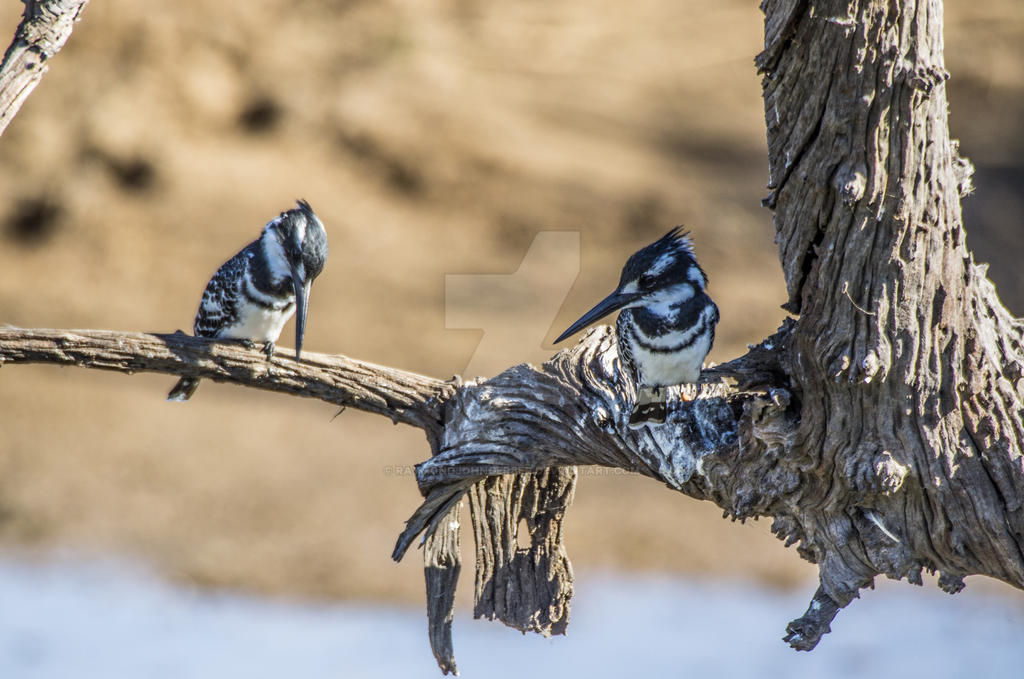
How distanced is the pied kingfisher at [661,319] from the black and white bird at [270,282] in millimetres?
799

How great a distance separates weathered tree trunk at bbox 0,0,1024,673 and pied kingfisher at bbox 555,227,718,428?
83mm

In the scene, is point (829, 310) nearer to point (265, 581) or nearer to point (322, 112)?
point (265, 581)

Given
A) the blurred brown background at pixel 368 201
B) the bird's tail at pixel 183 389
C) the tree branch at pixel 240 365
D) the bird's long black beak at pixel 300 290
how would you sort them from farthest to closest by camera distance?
the blurred brown background at pixel 368 201 → the bird's tail at pixel 183 389 → the bird's long black beak at pixel 300 290 → the tree branch at pixel 240 365

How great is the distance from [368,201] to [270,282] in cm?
484

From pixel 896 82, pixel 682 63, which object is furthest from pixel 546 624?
pixel 682 63

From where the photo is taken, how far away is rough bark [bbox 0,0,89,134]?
2.67 meters

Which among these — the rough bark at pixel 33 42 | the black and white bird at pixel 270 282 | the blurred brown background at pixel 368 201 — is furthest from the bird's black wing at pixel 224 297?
the blurred brown background at pixel 368 201

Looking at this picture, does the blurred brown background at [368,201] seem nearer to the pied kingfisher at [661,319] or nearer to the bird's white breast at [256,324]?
the bird's white breast at [256,324]

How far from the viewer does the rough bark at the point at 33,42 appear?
2672 millimetres

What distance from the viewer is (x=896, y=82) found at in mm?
2086

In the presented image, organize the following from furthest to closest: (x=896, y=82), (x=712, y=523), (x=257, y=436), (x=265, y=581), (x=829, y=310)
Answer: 1. (x=257, y=436)
2. (x=712, y=523)
3. (x=265, y=581)
4. (x=829, y=310)
5. (x=896, y=82)

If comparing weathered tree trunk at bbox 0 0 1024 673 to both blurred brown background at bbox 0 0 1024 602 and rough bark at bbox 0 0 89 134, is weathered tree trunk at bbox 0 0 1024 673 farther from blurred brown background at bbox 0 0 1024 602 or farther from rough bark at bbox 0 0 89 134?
blurred brown background at bbox 0 0 1024 602

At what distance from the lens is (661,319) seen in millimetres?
2914

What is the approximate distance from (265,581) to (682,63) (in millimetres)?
5445
